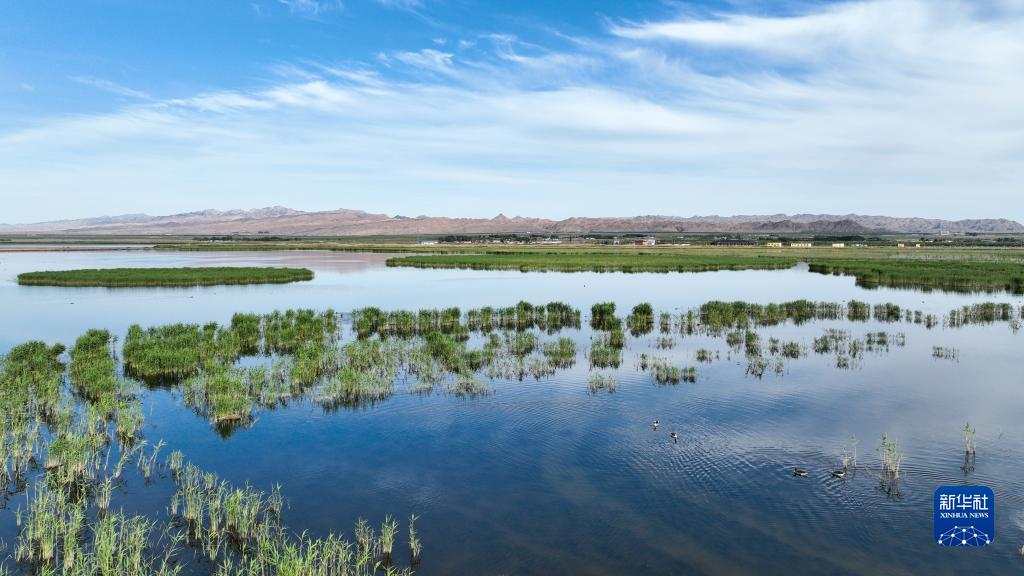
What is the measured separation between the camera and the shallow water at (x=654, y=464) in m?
10.4

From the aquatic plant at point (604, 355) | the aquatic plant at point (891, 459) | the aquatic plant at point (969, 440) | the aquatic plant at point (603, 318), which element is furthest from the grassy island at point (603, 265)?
the aquatic plant at point (891, 459)

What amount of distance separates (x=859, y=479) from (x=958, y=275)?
161 ft

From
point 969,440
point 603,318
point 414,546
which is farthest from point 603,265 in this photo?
point 414,546

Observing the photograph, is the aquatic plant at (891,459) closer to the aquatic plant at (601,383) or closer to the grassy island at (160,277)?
the aquatic plant at (601,383)

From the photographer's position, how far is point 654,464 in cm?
1356

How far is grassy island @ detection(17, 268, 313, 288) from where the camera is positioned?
49219 millimetres

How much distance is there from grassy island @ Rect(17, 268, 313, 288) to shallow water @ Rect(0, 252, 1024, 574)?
34.9 meters

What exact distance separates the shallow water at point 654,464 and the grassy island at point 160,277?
3494 centimetres

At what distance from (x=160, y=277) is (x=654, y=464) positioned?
48924mm

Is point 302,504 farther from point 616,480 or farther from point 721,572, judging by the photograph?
point 721,572

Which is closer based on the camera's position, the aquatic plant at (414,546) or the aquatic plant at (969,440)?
the aquatic plant at (414,546)

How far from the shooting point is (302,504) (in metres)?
11.9

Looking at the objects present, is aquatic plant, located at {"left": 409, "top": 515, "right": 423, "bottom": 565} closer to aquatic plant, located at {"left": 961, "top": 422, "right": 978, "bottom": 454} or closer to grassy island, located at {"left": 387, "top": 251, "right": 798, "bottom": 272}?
aquatic plant, located at {"left": 961, "top": 422, "right": 978, "bottom": 454}

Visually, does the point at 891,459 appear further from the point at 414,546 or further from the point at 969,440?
the point at 414,546
